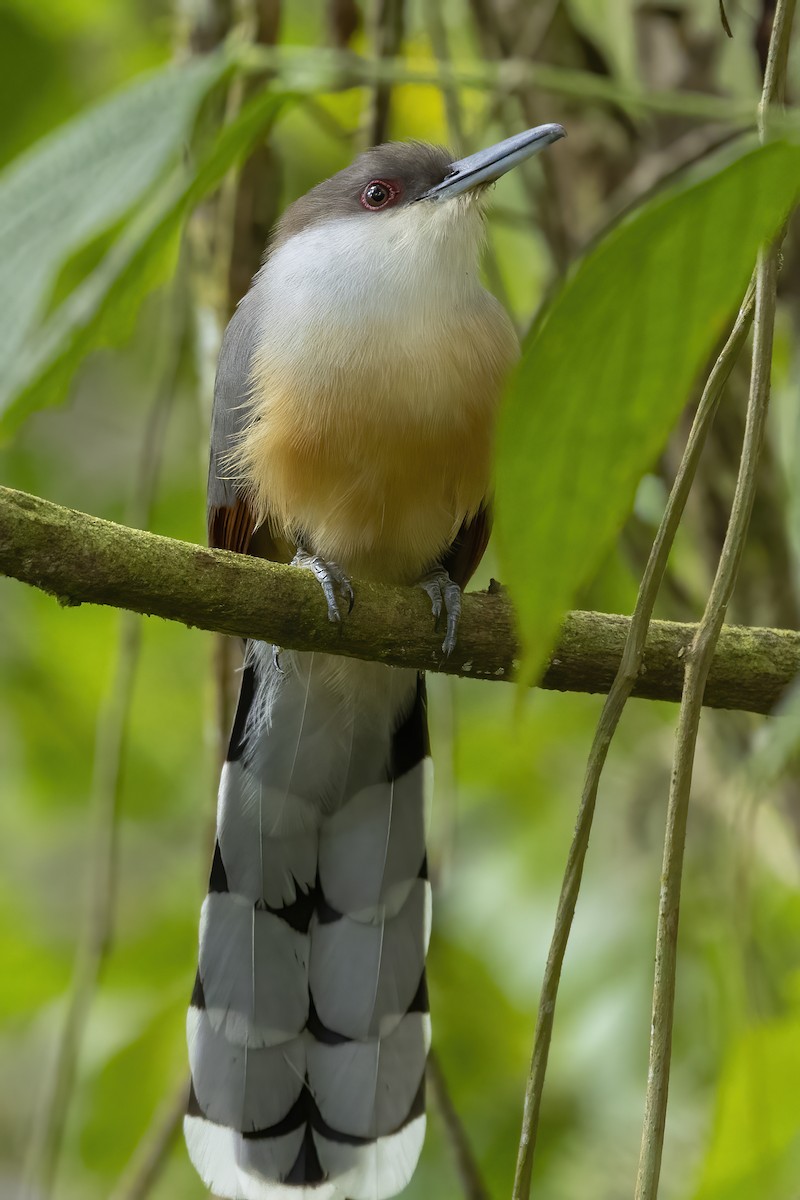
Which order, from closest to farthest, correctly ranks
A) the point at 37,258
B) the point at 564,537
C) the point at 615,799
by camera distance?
the point at 564,537, the point at 37,258, the point at 615,799

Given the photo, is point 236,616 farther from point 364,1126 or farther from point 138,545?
point 364,1126

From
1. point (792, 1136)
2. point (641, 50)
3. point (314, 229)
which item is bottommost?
point (792, 1136)

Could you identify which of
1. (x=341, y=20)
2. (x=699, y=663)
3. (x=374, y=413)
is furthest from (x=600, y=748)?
(x=341, y=20)

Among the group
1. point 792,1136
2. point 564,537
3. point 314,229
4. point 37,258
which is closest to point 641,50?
point 314,229

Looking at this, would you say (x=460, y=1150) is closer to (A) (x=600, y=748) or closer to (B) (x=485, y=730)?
(A) (x=600, y=748)

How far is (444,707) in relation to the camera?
129 inches

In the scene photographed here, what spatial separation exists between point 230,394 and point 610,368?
2248 mm

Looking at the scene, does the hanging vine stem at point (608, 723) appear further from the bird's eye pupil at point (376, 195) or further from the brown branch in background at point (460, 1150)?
the bird's eye pupil at point (376, 195)

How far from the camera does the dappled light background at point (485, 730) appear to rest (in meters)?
3.20

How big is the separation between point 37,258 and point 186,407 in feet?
11.3

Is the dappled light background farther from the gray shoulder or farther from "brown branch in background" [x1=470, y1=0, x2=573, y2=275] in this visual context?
the gray shoulder

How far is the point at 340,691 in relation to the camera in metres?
3.14

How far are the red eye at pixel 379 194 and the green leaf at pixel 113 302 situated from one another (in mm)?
725

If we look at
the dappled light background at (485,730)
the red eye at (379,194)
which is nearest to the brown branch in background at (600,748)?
the dappled light background at (485,730)
